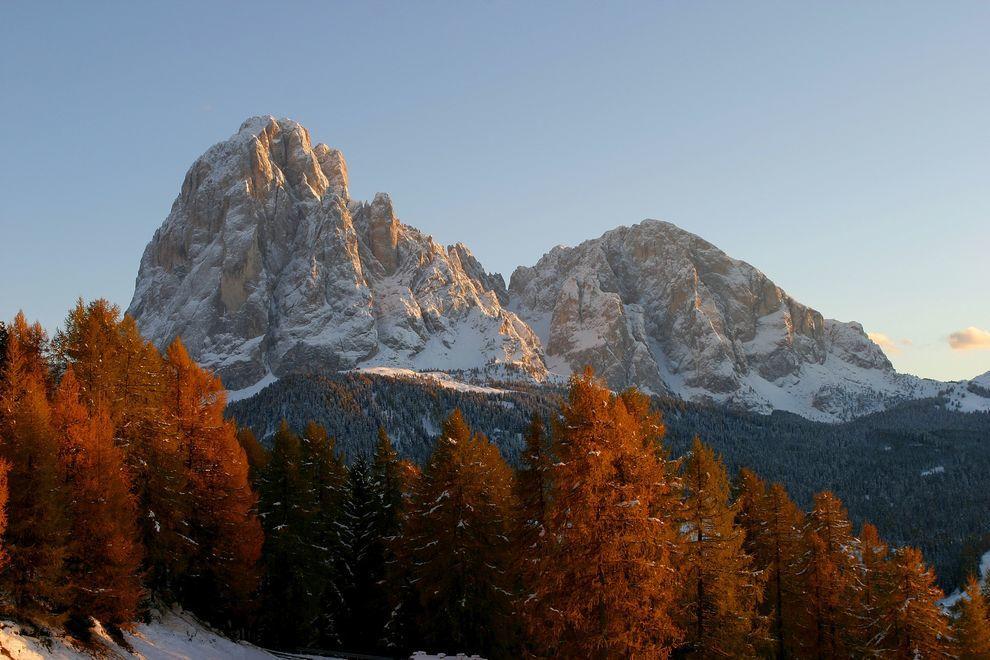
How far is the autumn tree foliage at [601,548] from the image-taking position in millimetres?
19781

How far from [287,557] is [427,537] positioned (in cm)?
1040

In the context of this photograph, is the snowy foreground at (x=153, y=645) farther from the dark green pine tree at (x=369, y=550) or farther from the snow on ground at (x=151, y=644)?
the dark green pine tree at (x=369, y=550)

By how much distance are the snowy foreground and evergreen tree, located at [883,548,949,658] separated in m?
19.8

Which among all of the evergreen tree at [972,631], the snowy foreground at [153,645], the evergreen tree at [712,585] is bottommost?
the snowy foreground at [153,645]

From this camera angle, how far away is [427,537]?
1319 inches

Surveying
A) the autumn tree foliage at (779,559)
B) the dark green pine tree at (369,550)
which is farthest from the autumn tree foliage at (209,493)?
the autumn tree foliage at (779,559)

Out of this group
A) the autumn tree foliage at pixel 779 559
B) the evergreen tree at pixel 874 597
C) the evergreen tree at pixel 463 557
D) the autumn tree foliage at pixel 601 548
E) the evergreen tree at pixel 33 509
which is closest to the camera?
the autumn tree foliage at pixel 601 548

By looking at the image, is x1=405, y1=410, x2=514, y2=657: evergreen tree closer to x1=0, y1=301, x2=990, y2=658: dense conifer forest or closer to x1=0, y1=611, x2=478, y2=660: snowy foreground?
x1=0, y1=301, x2=990, y2=658: dense conifer forest

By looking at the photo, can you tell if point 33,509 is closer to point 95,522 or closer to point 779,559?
point 95,522

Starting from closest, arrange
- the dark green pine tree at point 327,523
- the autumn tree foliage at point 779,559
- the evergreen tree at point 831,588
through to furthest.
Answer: the evergreen tree at point 831,588 → the autumn tree foliage at point 779,559 → the dark green pine tree at point 327,523

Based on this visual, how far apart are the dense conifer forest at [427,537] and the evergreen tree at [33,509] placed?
72mm

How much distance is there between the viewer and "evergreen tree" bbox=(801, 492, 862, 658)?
3241cm

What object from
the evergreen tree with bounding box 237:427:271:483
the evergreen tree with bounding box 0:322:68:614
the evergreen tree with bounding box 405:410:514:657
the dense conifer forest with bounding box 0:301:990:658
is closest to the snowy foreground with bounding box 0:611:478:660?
the dense conifer forest with bounding box 0:301:990:658

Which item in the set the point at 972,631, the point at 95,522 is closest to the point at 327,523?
the point at 95,522
